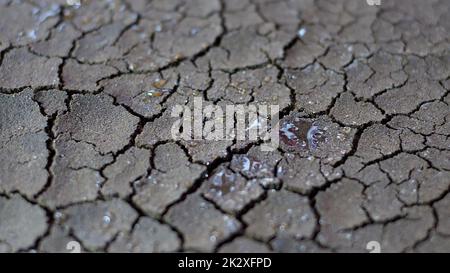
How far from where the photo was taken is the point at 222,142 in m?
2.90

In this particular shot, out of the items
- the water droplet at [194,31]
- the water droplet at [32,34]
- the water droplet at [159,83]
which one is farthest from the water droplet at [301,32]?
the water droplet at [32,34]

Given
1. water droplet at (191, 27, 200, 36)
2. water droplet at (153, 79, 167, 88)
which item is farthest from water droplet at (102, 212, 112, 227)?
water droplet at (191, 27, 200, 36)

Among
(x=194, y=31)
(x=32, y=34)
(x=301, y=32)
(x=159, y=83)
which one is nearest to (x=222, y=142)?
(x=159, y=83)

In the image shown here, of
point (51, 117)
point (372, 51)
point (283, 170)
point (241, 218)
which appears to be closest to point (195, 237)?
point (241, 218)

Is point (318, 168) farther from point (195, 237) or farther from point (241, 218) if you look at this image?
point (195, 237)

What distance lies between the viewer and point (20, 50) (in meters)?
3.56

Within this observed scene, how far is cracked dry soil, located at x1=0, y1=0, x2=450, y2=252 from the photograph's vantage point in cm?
251

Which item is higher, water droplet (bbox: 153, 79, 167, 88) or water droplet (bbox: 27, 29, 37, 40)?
water droplet (bbox: 27, 29, 37, 40)

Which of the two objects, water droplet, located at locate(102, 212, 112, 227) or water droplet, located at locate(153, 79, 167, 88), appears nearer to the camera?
water droplet, located at locate(102, 212, 112, 227)

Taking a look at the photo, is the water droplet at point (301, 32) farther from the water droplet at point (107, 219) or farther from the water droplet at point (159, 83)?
the water droplet at point (107, 219)

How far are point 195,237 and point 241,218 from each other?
268 mm

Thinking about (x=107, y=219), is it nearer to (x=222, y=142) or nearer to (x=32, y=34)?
(x=222, y=142)

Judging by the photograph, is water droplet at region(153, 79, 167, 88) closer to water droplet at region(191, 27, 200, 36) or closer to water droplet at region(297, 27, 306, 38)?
water droplet at region(191, 27, 200, 36)

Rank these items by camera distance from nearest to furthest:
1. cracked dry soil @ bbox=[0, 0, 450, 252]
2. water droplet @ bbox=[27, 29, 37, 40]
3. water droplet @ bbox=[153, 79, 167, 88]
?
cracked dry soil @ bbox=[0, 0, 450, 252] < water droplet @ bbox=[153, 79, 167, 88] < water droplet @ bbox=[27, 29, 37, 40]
